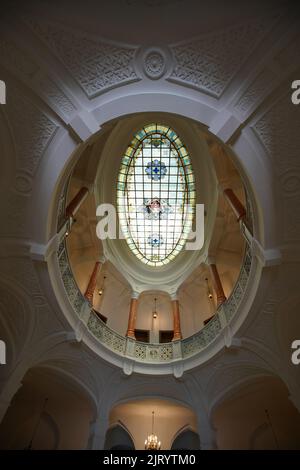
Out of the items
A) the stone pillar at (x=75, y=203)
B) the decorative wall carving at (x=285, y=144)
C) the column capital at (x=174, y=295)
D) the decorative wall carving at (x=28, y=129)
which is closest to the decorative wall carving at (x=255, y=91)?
the decorative wall carving at (x=285, y=144)

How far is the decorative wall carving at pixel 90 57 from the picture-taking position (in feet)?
13.7

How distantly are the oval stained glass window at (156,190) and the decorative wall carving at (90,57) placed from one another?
309 inches

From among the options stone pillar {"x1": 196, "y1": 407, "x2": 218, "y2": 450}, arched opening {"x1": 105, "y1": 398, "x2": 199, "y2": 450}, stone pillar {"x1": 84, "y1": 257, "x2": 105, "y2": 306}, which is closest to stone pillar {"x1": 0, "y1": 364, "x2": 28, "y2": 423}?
stone pillar {"x1": 84, "y1": 257, "x2": 105, "y2": 306}

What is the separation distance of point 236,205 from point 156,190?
5.20 m

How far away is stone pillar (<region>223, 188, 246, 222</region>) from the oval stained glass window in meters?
3.59

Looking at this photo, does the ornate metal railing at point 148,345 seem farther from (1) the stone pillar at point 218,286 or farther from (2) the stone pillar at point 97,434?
(2) the stone pillar at point 97,434

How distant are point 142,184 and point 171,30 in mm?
8651

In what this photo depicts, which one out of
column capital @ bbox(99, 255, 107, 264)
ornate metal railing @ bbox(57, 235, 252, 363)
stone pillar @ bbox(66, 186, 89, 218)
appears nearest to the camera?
ornate metal railing @ bbox(57, 235, 252, 363)

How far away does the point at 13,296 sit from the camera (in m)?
6.59

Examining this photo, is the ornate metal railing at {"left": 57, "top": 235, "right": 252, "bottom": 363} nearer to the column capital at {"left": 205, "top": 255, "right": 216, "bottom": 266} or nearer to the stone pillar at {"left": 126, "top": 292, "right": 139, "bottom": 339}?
the stone pillar at {"left": 126, "top": 292, "right": 139, "bottom": 339}

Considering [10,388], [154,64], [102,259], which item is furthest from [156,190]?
[10,388]

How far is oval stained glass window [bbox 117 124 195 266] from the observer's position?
12.5 metres

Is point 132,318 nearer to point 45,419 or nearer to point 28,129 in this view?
point 45,419

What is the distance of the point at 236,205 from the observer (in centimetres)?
848
